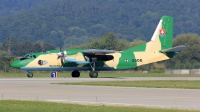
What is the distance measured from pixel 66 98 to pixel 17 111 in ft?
19.4

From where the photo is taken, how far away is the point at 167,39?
56500mm

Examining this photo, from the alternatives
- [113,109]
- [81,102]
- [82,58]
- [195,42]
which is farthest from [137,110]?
[195,42]

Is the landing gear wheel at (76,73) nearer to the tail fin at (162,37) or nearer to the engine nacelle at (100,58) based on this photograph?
the engine nacelle at (100,58)

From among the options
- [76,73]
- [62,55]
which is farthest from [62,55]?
[76,73]

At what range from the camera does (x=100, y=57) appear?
178 ft

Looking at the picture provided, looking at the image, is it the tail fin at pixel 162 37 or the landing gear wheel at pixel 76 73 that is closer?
the landing gear wheel at pixel 76 73

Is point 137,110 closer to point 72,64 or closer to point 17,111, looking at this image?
point 17,111

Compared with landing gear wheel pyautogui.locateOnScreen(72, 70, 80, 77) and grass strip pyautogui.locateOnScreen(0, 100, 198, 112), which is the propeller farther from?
grass strip pyautogui.locateOnScreen(0, 100, 198, 112)

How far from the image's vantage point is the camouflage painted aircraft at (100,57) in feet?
175

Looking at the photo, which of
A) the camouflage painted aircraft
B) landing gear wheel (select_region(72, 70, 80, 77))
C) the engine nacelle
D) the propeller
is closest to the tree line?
the camouflage painted aircraft

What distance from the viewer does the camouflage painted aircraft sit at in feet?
175

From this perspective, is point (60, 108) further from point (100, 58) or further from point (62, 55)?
point (100, 58)

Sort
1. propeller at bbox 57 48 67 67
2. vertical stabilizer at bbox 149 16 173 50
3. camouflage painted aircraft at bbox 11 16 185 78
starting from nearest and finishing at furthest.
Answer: propeller at bbox 57 48 67 67 → camouflage painted aircraft at bbox 11 16 185 78 → vertical stabilizer at bbox 149 16 173 50

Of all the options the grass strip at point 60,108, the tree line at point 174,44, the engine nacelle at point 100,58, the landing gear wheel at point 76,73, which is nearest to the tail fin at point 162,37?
the engine nacelle at point 100,58
